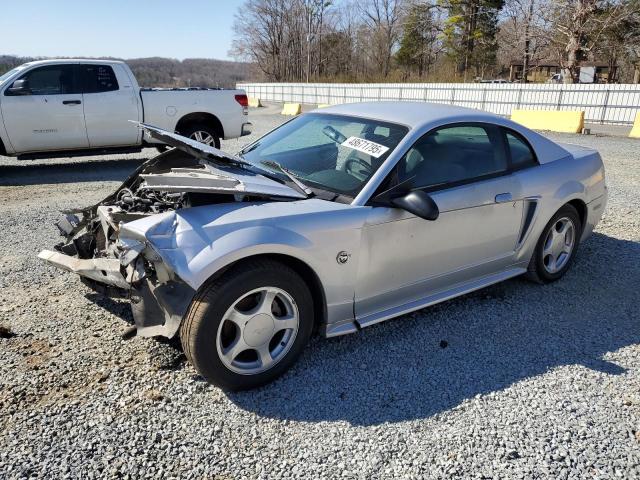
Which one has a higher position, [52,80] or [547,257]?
[52,80]

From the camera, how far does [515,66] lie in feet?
160

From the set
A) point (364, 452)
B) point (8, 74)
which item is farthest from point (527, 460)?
point (8, 74)

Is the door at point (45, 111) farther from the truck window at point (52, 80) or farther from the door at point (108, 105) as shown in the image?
the door at point (108, 105)

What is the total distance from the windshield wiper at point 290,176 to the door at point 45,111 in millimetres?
6532

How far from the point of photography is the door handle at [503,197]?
3.67 m

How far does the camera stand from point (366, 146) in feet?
11.2

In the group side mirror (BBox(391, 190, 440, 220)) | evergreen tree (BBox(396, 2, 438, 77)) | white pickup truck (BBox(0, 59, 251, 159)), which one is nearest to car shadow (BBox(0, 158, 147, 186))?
white pickup truck (BBox(0, 59, 251, 159))

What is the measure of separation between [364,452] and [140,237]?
159 centimetres

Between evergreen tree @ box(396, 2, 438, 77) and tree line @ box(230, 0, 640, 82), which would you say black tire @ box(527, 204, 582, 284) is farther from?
evergreen tree @ box(396, 2, 438, 77)

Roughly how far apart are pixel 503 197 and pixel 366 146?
3.72ft

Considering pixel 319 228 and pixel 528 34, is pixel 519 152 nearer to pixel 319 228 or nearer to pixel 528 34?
pixel 319 228

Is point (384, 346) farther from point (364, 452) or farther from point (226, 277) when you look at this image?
point (226, 277)

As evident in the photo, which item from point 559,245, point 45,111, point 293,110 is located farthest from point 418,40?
point 559,245

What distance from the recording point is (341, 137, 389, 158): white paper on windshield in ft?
10.8
